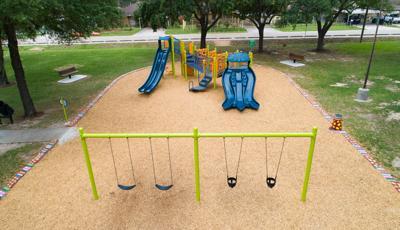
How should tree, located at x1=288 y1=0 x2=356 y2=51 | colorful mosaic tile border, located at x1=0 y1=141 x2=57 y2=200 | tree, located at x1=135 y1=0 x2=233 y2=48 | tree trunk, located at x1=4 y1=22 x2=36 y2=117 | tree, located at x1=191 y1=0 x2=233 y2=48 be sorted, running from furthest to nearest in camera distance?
1. tree, located at x1=135 y1=0 x2=233 y2=48
2. tree, located at x1=191 y1=0 x2=233 y2=48
3. tree, located at x1=288 y1=0 x2=356 y2=51
4. tree trunk, located at x1=4 y1=22 x2=36 y2=117
5. colorful mosaic tile border, located at x1=0 y1=141 x2=57 y2=200

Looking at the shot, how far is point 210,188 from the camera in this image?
6301 mm

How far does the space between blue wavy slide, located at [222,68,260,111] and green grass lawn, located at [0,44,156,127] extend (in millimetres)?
6425

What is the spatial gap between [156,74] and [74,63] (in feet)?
34.8

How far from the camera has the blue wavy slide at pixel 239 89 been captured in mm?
10731

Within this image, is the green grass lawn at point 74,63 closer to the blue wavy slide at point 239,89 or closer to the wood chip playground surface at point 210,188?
the wood chip playground surface at point 210,188

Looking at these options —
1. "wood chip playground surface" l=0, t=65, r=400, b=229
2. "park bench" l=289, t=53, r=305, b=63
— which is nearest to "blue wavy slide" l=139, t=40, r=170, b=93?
"wood chip playground surface" l=0, t=65, r=400, b=229

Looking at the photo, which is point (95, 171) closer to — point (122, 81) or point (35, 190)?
point (35, 190)

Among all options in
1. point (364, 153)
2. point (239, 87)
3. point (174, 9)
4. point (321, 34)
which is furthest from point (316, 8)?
point (364, 153)

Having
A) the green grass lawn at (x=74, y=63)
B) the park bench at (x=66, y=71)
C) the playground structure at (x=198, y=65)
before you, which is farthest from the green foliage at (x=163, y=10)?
the park bench at (x=66, y=71)

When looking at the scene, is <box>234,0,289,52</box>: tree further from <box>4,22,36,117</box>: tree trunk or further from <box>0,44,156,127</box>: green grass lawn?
<box>4,22,36,117</box>: tree trunk

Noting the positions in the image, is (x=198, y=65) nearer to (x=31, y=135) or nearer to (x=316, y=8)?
(x=31, y=135)

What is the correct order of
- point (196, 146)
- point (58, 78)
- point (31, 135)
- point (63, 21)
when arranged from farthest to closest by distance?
point (58, 78) < point (63, 21) < point (31, 135) < point (196, 146)

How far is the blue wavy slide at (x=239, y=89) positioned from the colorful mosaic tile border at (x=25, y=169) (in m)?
6.29

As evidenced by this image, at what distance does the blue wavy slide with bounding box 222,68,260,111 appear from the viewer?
10731 mm
